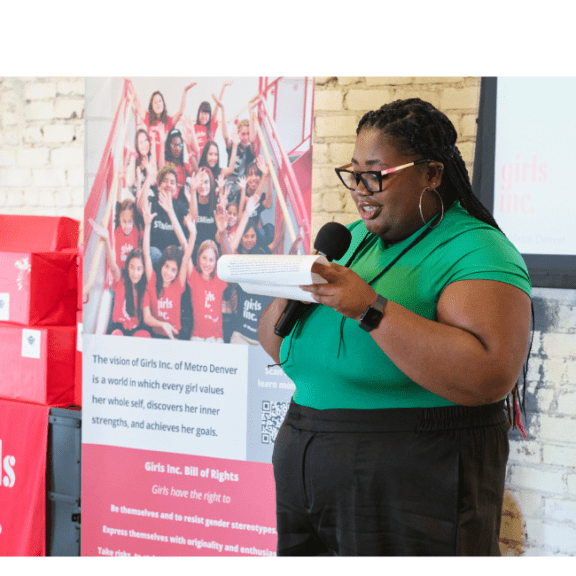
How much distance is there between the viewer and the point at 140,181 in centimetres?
238

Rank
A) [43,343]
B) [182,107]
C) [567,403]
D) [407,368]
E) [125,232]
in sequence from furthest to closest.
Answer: [43,343]
[125,232]
[182,107]
[567,403]
[407,368]

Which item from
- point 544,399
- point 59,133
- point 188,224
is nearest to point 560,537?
point 544,399

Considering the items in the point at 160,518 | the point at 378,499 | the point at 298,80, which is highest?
the point at 298,80

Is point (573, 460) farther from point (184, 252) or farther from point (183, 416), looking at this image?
point (184, 252)

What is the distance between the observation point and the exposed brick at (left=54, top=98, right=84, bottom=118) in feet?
10.4

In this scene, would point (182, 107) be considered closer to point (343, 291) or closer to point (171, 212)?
point (171, 212)

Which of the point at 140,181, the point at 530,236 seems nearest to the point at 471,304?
the point at 530,236

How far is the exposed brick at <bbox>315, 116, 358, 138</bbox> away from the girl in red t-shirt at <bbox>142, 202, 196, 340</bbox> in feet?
2.19

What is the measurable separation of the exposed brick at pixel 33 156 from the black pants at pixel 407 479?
8.62 feet

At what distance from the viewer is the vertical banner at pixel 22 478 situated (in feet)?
8.44

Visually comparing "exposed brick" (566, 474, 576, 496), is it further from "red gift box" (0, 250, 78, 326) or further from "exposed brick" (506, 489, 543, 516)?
"red gift box" (0, 250, 78, 326)

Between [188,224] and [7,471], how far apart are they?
4.67 ft

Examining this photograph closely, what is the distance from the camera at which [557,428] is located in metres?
2.07

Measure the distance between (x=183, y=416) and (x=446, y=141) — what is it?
157 cm
